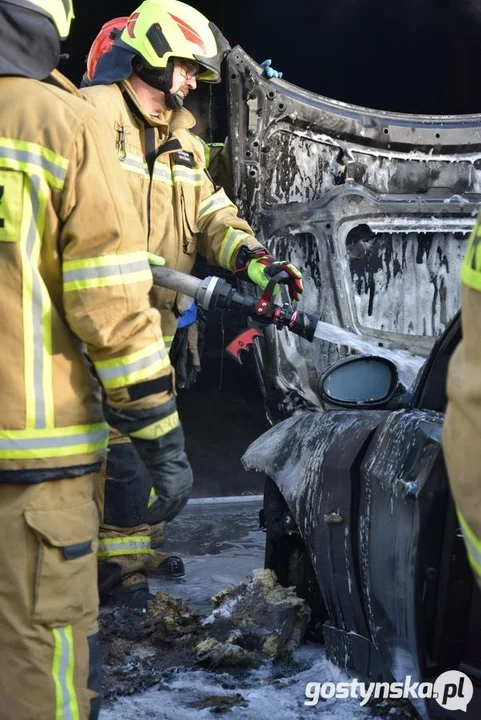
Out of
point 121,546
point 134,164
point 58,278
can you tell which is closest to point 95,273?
point 58,278

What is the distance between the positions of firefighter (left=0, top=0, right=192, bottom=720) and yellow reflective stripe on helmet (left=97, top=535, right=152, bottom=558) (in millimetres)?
1914

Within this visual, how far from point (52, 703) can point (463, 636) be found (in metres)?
0.93

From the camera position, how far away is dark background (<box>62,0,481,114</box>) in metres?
9.14

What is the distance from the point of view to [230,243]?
4.45 m

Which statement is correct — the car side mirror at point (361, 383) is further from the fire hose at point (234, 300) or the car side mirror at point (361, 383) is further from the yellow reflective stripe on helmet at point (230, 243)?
the yellow reflective stripe on helmet at point (230, 243)

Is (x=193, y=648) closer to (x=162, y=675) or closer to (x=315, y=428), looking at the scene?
(x=162, y=675)

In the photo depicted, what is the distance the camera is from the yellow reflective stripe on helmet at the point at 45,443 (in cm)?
226

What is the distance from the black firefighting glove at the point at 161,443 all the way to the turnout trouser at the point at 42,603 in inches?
7.5

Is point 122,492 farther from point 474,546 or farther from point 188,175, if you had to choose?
point 474,546

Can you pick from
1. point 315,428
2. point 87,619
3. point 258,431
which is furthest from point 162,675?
point 258,431

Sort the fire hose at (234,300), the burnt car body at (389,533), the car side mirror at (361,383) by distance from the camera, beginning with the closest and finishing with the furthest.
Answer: the burnt car body at (389,533) < the car side mirror at (361,383) < the fire hose at (234,300)

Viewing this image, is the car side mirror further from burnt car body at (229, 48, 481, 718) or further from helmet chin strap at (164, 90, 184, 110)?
helmet chin strap at (164, 90, 184, 110)

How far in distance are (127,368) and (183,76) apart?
2202mm

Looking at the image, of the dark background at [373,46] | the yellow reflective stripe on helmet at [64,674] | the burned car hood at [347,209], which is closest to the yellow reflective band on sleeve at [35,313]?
the yellow reflective stripe on helmet at [64,674]
